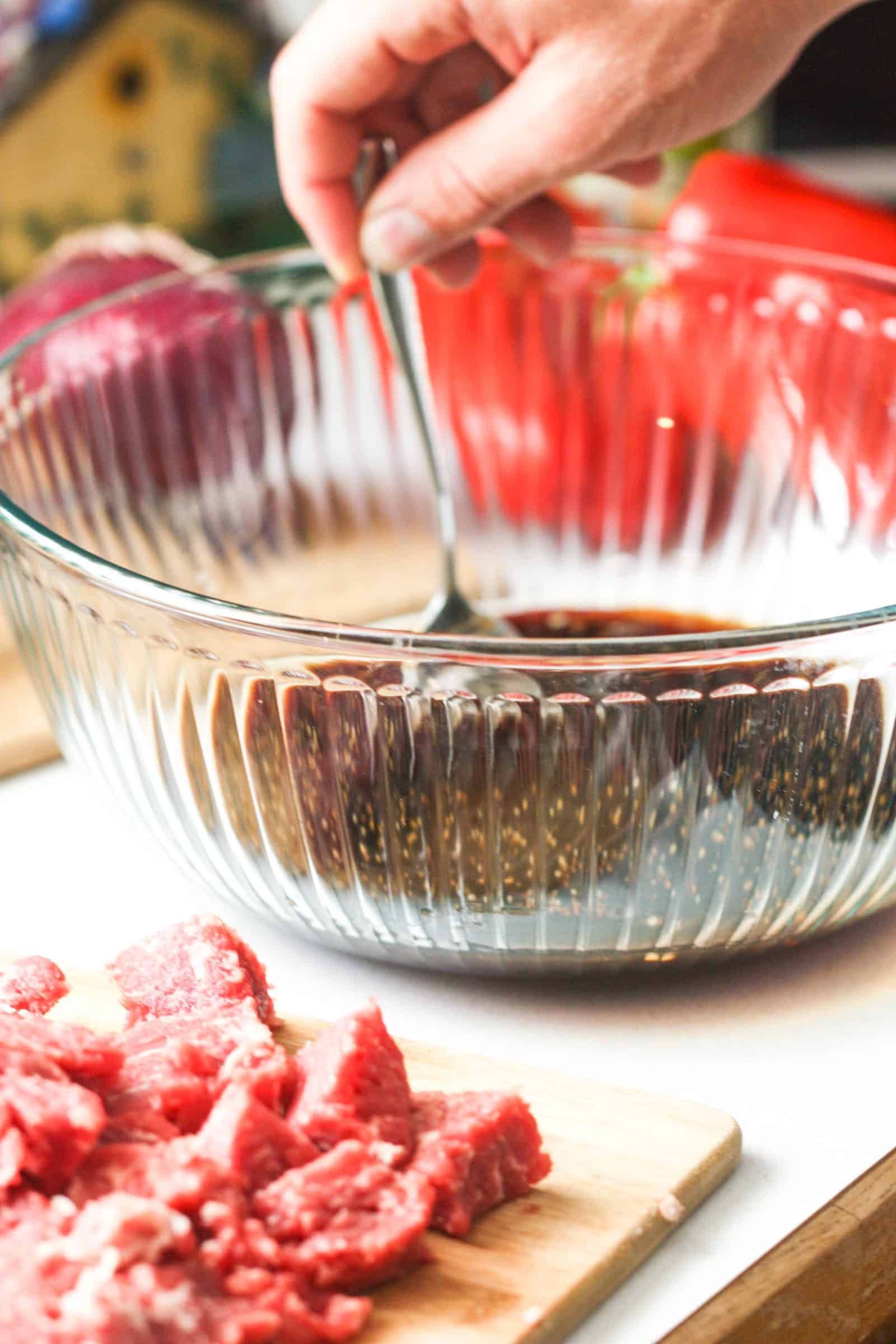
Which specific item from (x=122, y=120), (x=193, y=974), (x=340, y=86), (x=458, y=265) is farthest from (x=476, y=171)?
(x=122, y=120)

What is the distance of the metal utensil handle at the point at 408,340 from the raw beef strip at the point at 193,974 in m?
0.50

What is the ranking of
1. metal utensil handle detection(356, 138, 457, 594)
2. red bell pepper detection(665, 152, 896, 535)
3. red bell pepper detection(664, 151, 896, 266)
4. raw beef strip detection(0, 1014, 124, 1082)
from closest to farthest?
raw beef strip detection(0, 1014, 124, 1082), metal utensil handle detection(356, 138, 457, 594), red bell pepper detection(665, 152, 896, 535), red bell pepper detection(664, 151, 896, 266)

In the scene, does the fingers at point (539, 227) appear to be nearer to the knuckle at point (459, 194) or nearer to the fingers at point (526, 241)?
the fingers at point (526, 241)

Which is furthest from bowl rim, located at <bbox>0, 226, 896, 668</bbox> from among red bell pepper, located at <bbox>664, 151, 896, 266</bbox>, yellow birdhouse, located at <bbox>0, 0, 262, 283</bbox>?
yellow birdhouse, located at <bbox>0, 0, 262, 283</bbox>

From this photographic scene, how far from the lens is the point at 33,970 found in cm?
84

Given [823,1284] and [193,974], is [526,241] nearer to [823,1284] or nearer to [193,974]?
[193,974]

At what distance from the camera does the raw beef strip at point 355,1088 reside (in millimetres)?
683

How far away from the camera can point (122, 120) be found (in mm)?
2129

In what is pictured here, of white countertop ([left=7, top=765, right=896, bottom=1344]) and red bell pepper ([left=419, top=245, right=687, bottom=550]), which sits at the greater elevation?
red bell pepper ([left=419, top=245, right=687, bottom=550])

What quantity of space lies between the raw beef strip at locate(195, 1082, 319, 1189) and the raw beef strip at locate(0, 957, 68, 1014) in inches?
7.2

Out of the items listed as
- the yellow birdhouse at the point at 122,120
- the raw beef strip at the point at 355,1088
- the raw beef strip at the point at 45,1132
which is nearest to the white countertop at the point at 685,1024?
the raw beef strip at the point at 355,1088

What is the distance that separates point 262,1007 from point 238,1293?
214 millimetres

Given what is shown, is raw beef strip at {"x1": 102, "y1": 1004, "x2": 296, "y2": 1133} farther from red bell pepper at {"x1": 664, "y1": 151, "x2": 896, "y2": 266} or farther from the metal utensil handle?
red bell pepper at {"x1": 664, "y1": 151, "x2": 896, "y2": 266}

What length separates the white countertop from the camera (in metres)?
0.75
